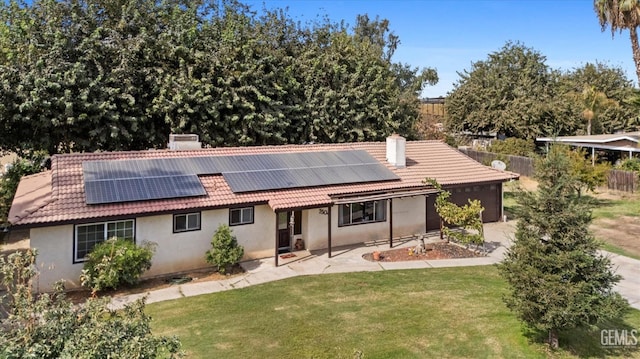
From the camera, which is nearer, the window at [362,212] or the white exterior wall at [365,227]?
the white exterior wall at [365,227]

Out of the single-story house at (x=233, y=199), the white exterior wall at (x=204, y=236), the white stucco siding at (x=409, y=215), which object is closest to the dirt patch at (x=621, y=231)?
the single-story house at (x=233, y=199)

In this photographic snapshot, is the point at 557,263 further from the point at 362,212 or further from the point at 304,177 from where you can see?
the point at 304,177

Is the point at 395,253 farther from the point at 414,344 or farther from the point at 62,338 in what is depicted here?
the point at 62,338

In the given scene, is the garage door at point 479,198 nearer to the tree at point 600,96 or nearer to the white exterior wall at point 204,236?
the white exterior wall at point 204,236

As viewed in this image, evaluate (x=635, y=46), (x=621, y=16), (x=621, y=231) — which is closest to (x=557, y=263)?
(x=621, y=231)

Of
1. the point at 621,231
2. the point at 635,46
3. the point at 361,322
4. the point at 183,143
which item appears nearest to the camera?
the point at 361,322

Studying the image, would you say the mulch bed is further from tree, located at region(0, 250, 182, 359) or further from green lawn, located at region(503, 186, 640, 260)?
tree, located at region(0, 250, 182, 359)
